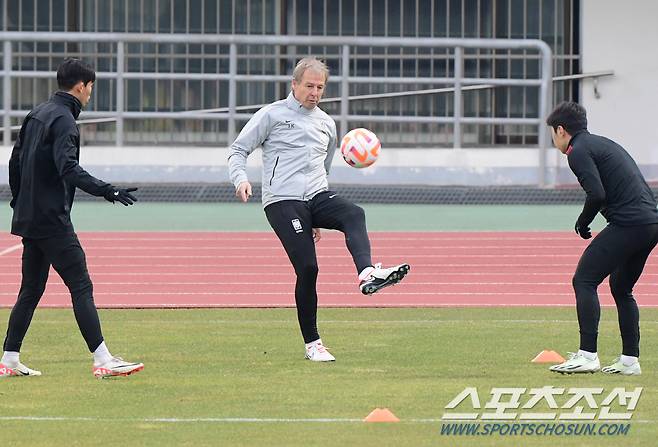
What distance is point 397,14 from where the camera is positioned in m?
25.8

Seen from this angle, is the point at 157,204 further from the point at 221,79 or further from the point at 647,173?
the point at 647,173

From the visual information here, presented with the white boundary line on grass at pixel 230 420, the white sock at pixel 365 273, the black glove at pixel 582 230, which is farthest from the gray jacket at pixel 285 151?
the white boundary line on grass at pixel 230 420

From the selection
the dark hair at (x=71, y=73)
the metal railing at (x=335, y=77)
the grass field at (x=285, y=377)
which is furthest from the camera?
the metal railing at (x=335, y=77)

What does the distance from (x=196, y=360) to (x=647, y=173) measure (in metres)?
14.9

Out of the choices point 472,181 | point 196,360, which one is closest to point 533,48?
point 472,181

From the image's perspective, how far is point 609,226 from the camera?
9680 millimetres

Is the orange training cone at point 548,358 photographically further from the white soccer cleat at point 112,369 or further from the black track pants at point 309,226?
the white soccer cleat at point 112,369

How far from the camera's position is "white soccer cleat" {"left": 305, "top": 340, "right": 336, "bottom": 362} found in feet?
33.8

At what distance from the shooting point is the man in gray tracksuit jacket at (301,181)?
10.2m

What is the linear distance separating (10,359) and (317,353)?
1873mm

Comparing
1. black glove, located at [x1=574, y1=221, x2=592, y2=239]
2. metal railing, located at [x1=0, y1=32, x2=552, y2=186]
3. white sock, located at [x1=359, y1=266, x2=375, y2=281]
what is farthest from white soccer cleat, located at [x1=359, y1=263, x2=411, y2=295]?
metal railing, located at [x1=0, y1=32, x2=552, y2=186]

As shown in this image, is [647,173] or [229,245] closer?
[229,245]

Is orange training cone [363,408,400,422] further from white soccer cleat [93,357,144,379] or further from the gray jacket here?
the gray jacket

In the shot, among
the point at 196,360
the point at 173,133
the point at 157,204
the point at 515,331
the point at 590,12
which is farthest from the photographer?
the point at 590,12
